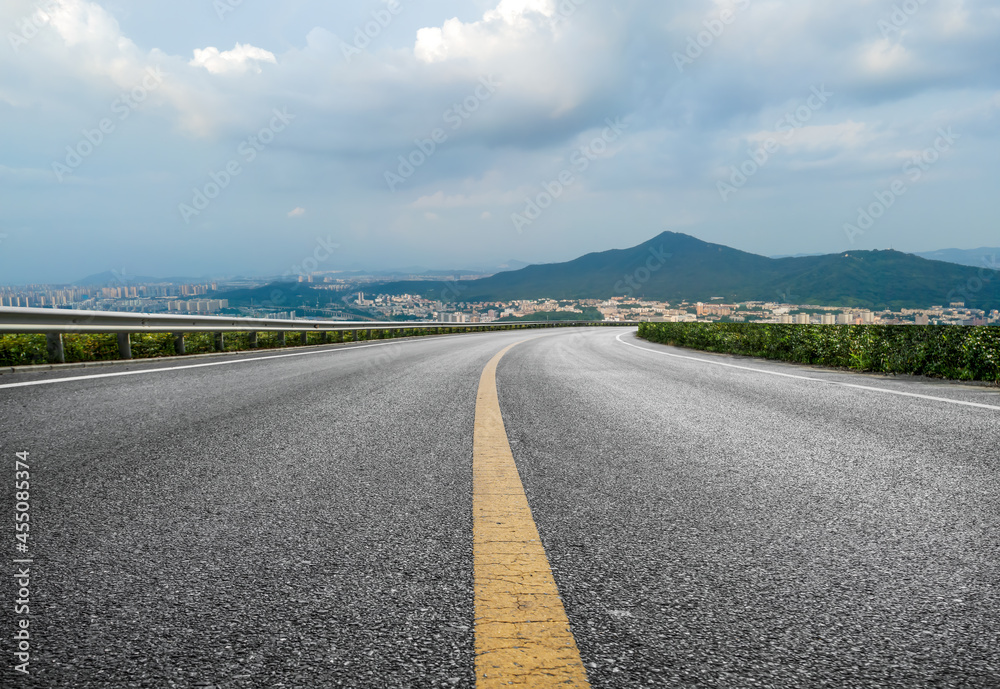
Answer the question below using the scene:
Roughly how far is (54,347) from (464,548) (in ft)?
30.2

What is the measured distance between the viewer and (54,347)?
8.20 m

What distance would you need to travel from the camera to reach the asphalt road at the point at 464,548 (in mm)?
1240

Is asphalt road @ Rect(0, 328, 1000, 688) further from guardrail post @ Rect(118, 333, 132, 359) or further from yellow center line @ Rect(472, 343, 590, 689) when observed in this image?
guardrail post @ Rect(118, 333, 132, 359)

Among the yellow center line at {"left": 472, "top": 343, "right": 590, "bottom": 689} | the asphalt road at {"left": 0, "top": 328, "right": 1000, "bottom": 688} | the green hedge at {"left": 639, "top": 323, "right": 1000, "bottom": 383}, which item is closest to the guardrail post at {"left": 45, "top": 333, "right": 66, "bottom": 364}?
the asphalt road at {"left": 0, "top": 328, "right": 1000, "bottom": 688}

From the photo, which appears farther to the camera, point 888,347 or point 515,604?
point 888,347

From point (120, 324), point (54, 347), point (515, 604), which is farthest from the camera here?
point (120, 324)

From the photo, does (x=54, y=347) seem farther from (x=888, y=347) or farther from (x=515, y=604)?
(x=888, y=347)

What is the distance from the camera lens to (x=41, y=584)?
1583 millimetres

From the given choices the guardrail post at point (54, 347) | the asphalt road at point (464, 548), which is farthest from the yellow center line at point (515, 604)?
the guardrail post at point (54, 347)

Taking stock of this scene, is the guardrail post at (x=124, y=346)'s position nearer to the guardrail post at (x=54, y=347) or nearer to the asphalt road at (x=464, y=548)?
the guardrail post at (x=54, y=347)

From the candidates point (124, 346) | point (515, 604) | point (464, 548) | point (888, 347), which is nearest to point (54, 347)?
point (124, 346)

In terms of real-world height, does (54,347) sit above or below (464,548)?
above

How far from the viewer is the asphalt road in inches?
48.8

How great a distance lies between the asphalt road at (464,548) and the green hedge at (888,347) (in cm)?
545
